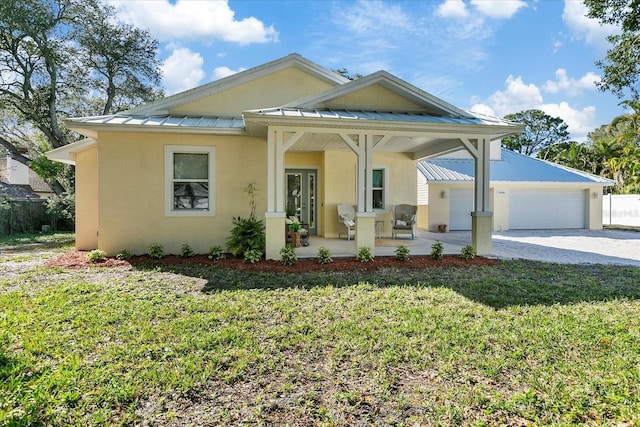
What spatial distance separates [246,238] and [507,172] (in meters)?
14.7

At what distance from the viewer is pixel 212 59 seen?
642 inches

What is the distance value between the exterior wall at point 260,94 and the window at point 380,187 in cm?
359

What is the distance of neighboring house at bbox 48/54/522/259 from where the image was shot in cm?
791

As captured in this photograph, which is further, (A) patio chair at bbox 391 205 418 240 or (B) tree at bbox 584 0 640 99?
(B) tree at bbox 584 0 640 99

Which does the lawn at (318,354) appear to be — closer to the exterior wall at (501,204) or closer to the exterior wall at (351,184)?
the exterior wall at (351,184)

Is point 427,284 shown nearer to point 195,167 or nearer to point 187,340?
point 187,340

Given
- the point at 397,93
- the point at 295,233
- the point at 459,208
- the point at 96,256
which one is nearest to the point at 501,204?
the point at 459,208

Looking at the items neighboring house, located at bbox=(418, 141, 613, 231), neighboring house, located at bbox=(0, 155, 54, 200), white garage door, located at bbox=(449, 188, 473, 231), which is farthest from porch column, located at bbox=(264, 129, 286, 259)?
neighboring house, located at bbox=(0, 155, 54, 200)

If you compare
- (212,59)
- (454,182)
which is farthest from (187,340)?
(212,59)

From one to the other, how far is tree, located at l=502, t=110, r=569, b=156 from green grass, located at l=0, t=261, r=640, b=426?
4640 centimetres

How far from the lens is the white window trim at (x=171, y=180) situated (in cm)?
867

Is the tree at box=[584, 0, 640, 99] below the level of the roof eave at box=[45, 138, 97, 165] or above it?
above

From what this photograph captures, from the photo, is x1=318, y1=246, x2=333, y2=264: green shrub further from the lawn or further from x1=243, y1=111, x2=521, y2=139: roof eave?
x1=243, y1=111, x2=521, y2=139: roof eave

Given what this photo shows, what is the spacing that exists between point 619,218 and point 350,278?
2264 cm
